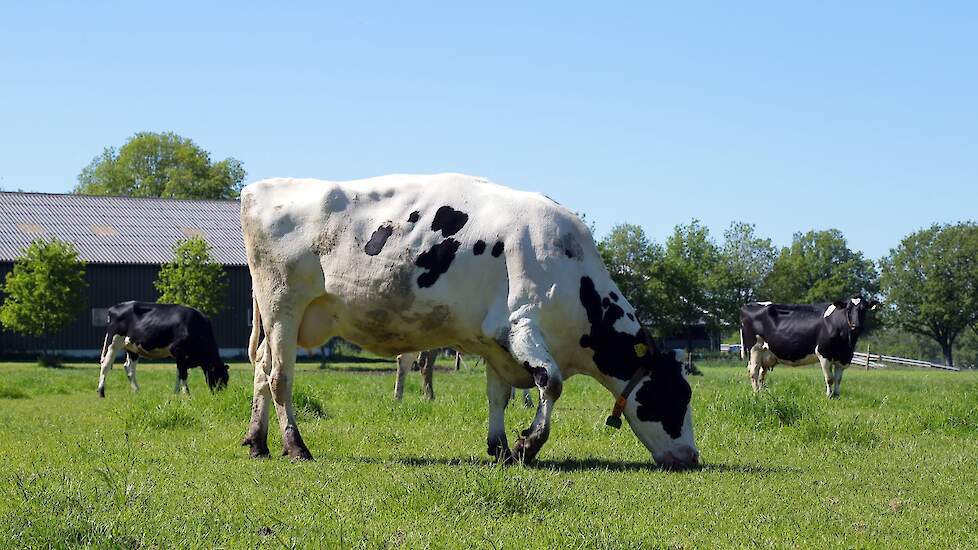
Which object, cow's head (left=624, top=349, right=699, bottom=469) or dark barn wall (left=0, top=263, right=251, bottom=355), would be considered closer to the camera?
cow's head (left=624, top=349, right=699, bottom=469)

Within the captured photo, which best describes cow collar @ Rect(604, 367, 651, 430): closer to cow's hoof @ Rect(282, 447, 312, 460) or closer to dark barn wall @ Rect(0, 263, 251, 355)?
cow's hoof @ Rect(282, 447, 312, 460)

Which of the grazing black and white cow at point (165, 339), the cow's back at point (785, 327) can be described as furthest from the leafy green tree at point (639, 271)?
the grazing black and white cow at point (165, 339)

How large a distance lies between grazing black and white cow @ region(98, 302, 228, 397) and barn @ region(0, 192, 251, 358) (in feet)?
100

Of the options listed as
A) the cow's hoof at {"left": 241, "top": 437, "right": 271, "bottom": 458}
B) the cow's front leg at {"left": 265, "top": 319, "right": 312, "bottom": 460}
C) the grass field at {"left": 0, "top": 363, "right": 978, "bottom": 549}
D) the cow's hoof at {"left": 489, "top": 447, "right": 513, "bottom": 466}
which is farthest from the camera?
the cow's front leg at {"left": 265, "top": 319, "right": 312, "bottom": 460}

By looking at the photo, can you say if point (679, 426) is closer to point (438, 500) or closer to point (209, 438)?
point (438, 500)

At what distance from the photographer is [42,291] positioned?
52.3 meters

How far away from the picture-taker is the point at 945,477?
10.5m

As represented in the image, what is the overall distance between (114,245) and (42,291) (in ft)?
29.2

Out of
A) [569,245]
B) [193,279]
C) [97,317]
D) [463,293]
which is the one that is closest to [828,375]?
[569,245]

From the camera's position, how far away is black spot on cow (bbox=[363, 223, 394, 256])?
11.5 meters

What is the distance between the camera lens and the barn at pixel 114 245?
191 ft

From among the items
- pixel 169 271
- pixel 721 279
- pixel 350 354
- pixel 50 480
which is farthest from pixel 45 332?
pixel 721 279

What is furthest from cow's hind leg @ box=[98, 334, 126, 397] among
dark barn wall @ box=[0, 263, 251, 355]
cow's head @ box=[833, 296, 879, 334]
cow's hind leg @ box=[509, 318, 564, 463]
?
dark barn wall @ box=[0, 263, 251, 355]

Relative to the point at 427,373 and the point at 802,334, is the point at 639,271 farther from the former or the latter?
the point at 427,373
